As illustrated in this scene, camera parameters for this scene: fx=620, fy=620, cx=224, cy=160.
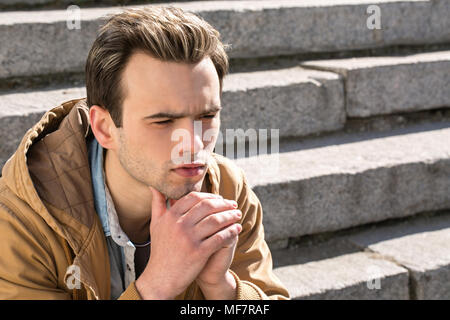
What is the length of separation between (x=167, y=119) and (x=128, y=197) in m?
0.36

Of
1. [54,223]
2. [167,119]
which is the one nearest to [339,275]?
[167,119]

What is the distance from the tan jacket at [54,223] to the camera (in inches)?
Answer: 70.9

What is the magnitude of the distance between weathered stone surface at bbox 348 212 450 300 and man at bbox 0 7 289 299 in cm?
113

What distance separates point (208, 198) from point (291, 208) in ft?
3.91

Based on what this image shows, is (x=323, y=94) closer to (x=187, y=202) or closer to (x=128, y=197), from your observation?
(x=128, y=197)

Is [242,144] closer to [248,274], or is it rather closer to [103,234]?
[248,274]

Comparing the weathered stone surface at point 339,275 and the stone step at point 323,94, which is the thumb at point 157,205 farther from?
the stone step at point 323,94

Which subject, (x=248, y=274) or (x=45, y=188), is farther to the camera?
(x=248, y=274)

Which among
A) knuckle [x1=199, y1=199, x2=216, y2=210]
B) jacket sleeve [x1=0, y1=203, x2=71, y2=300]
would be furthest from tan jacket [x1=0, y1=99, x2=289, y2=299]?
knuckle [x1=199, y1=199, x2=216, y2=210]

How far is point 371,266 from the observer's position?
2846mm
